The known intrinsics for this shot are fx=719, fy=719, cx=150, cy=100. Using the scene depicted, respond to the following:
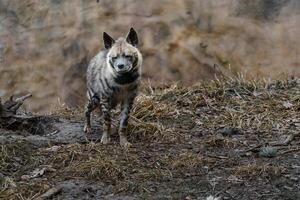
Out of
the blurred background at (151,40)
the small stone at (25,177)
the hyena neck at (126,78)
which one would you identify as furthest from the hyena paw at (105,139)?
the blurred background at (151,40)

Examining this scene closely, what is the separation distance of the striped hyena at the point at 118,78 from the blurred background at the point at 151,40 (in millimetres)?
2202

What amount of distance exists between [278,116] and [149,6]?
2.48 meters

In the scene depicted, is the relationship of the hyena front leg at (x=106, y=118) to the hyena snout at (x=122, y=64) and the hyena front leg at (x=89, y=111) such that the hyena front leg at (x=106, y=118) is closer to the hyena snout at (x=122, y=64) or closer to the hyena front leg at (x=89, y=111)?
the hyena front leg at (x=89, y=111)

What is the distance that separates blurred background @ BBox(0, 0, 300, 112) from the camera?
9.02m

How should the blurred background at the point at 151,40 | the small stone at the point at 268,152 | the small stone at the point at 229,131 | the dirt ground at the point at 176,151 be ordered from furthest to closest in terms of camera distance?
the blurred background at the point at 151,40
the small stone at the point at 229,131
the small stone at the point at 268,152
the dirt ground at the point at 176,151

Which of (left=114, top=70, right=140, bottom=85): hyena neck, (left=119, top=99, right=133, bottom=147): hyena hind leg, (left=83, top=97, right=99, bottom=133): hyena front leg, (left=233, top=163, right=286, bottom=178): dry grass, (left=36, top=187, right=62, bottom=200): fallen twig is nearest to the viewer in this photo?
(left=36, top=187, right=62, bottom=200): fallen twig

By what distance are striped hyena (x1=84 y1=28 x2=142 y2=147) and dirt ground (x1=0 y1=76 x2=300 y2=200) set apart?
0.24 meters

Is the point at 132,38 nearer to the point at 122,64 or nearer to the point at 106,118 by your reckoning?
the point at 122,64

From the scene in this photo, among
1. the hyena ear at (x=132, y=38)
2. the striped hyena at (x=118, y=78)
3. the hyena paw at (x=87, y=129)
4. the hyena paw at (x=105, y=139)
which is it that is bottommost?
the hyena paw at (x=87, y=129)

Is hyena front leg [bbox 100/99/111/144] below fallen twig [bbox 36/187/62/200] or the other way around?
the other way around

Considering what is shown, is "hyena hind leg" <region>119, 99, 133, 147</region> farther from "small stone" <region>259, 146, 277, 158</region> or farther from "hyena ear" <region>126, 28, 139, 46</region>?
"small stone" <region>259, 146, 277, 158</region>

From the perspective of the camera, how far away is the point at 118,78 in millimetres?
6746

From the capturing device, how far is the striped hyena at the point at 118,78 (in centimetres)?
664

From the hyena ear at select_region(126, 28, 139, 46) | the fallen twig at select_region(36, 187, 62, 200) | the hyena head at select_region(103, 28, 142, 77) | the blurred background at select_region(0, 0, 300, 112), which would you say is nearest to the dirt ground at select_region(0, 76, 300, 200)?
the fallen twig at select_region(36, 187, 62, 200)
